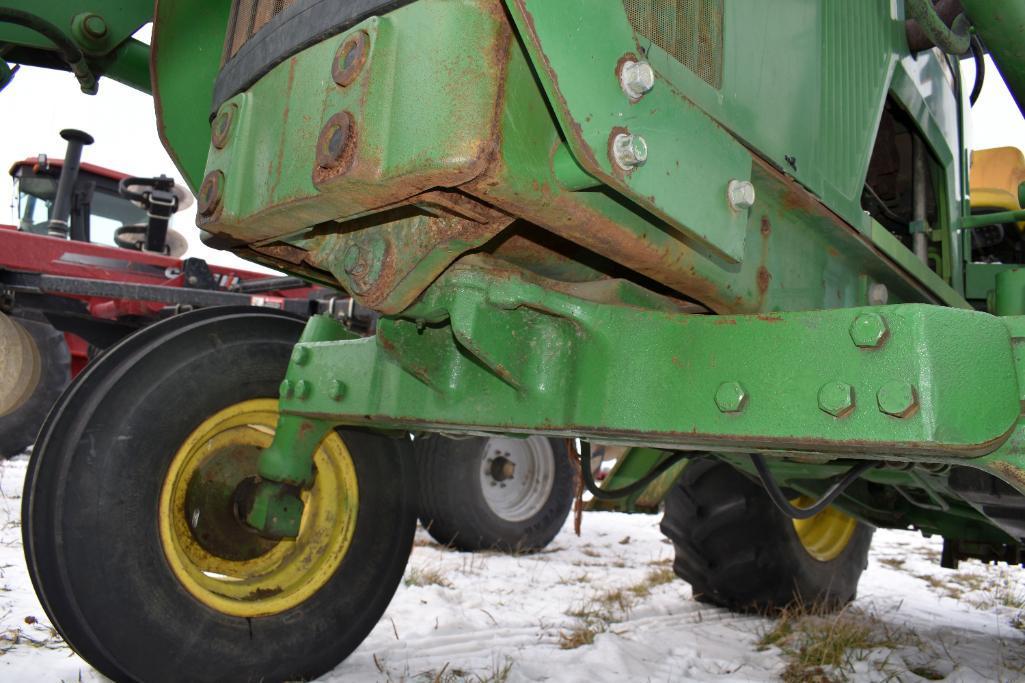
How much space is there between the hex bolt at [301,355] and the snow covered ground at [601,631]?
783 mm

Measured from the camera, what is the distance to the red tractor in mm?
5625

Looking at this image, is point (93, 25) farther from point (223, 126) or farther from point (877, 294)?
point (877, 294)

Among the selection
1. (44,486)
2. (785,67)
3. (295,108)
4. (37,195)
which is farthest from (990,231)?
(37,195)

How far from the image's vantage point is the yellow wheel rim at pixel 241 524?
198cm

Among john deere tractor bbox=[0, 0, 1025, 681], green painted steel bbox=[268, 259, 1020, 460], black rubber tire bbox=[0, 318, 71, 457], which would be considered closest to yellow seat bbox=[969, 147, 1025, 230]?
john deere tractor bbox=[0, 0, 1025, 681]

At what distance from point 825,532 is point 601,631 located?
1292mm

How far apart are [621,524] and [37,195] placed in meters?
5.70

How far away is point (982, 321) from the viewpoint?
127 centimetres

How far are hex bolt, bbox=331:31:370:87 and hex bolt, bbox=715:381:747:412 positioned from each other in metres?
0.75

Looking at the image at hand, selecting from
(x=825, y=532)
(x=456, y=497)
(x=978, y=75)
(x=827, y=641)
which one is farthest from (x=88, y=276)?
(x=978, y=75)

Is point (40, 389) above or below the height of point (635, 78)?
below

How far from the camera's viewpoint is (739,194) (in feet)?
4.50

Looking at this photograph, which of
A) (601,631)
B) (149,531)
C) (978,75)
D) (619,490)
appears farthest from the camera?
(978,75)

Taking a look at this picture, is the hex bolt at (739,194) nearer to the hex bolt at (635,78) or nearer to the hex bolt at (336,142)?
the hex bolt at (635,78)
